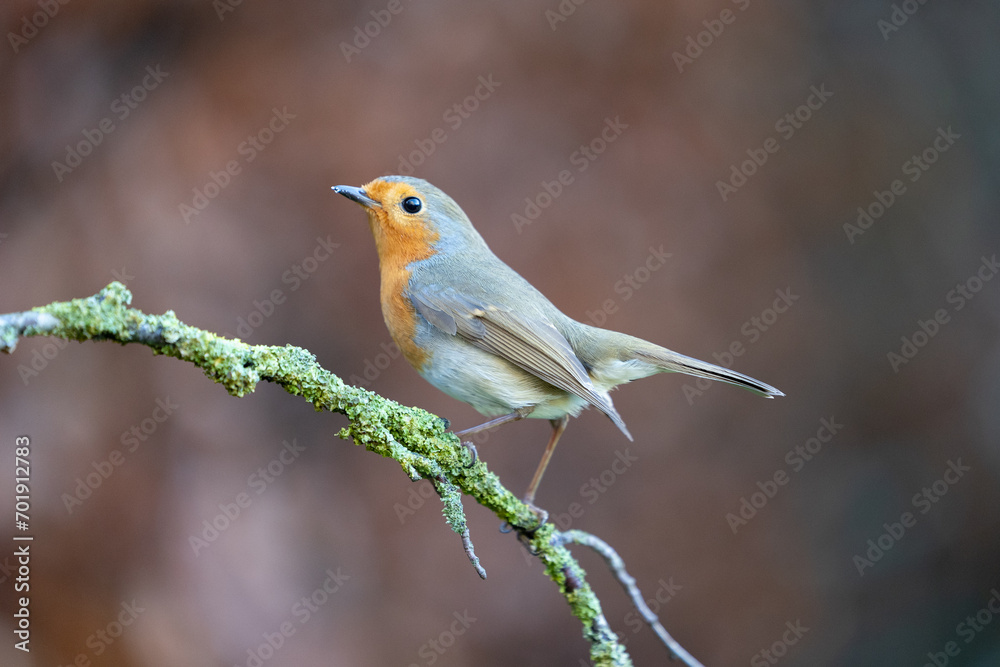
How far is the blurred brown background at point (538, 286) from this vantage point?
502 centimetres

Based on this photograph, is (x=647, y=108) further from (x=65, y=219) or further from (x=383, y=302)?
(x=65, y=219)

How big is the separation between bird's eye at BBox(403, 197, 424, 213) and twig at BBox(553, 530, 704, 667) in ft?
6.06


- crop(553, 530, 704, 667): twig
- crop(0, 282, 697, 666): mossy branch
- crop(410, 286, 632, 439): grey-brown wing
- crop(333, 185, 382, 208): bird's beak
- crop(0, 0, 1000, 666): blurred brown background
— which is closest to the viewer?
crop(0, 282, 697, 666): mossy branch

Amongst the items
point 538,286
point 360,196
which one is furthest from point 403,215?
point 538,286

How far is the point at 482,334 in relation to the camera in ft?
12.0

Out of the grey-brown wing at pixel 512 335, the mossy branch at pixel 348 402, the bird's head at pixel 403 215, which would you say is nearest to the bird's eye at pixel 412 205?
the bird's head at pixel 403 215

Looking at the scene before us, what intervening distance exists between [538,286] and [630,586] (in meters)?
3.56

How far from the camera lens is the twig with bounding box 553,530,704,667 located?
2.37 metres

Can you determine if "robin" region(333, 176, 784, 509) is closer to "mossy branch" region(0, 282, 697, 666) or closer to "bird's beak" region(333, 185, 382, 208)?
"bird's beak" region(333, 185, 382, 208)

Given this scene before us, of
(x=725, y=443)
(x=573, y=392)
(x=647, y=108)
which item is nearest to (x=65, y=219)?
(x=573, y=392)

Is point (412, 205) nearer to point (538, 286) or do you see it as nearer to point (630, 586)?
point (538, 286)

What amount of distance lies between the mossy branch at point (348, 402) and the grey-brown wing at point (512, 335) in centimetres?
67

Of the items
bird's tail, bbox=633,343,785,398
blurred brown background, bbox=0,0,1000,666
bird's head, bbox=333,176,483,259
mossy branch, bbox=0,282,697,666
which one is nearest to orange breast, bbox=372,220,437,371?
bird's head, bbox=333,176,483,259

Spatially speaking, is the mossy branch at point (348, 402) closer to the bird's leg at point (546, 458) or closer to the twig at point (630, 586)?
the twig at point (630, 586)
